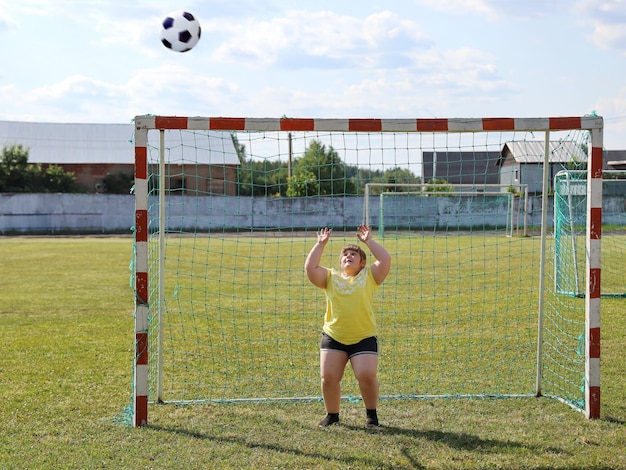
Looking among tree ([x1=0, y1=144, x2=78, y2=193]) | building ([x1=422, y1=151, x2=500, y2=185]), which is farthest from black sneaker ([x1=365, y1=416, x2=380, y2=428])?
tree ([x1=0, y1=144, x2=78, y2=193])

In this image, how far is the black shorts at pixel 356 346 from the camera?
556 cm

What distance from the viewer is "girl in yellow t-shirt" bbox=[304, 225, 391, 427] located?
554 cm

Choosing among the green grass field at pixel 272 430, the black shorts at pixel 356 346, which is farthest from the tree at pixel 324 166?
the green grass field at pixel 272 430

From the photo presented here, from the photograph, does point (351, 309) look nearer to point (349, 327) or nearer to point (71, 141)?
point (349, 327)

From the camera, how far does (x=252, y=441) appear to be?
536 centimetres

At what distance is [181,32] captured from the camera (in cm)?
834

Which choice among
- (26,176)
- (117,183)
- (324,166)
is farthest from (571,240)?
(117,183)

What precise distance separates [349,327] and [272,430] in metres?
0.98

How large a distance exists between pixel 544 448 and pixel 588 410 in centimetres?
90

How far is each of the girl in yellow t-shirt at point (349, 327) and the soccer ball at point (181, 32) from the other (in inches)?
146

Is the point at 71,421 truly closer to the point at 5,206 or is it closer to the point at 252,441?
the point at 252,441

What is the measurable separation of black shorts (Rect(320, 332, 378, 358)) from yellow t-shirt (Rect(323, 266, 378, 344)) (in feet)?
0.09

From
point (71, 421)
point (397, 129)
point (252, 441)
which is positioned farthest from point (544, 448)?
point (71, 421)

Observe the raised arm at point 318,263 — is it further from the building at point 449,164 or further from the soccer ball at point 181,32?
the soccer ball at point 181,32
